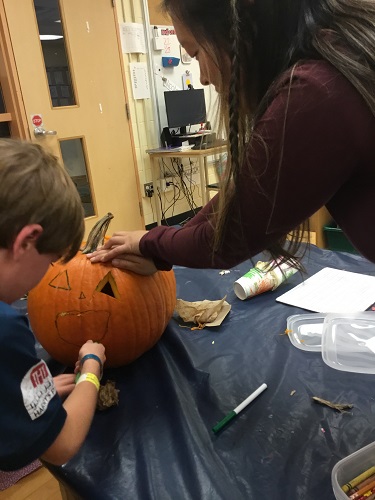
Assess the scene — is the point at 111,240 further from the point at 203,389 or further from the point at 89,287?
the point at 203,389

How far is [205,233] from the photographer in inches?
28.6

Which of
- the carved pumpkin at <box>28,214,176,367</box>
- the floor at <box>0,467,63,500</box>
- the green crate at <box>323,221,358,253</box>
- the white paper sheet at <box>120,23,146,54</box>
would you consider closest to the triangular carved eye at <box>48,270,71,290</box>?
the carved pumpkin at <box>28,214,176,367</box>

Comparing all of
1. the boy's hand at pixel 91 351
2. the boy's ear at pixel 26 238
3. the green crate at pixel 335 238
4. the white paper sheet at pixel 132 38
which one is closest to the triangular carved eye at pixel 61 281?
the boy's hand at pixel 91 351

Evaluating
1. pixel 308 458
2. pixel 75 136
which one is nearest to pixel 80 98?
pixel 75 136

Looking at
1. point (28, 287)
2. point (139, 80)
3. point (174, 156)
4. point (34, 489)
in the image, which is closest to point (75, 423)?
point (28, 287)

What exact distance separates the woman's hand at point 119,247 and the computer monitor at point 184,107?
2.74m

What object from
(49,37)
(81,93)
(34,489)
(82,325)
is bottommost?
(34,489)

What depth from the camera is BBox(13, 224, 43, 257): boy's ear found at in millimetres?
584

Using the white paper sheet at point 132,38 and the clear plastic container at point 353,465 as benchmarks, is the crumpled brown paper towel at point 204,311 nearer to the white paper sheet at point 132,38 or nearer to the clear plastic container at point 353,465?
the clear plastic container at point 353,465

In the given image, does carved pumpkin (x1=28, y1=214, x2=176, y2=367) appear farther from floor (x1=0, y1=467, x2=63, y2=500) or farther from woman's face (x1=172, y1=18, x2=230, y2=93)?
floor (x1=0, y1=467, x2=63, y2=500)

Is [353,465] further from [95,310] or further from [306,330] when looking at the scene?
[95,310]

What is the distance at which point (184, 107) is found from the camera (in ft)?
11.7

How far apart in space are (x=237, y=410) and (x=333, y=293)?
0.45 metres

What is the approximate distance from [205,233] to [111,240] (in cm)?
23
